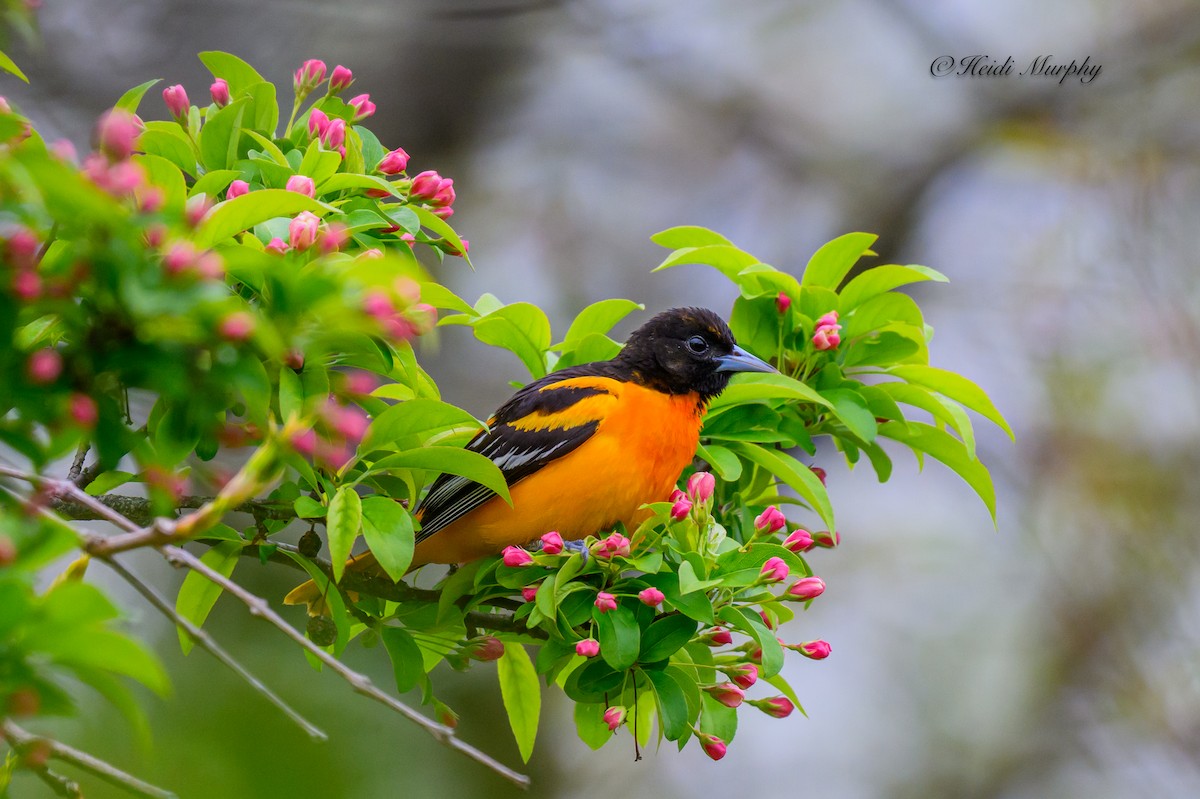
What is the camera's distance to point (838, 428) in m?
3.41

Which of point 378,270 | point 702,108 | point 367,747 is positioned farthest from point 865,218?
point 378,270

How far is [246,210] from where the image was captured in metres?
2.13

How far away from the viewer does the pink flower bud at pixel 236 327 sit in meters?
1.38

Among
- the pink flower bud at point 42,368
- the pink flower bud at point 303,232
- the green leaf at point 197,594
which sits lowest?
the green leaf at point 197,594

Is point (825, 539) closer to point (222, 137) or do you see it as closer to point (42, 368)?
point (222, 137)

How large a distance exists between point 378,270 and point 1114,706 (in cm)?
837

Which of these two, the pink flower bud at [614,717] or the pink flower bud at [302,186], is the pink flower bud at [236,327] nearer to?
the pink flower bud at [302,186]

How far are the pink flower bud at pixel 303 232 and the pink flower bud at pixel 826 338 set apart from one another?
59.9 inches

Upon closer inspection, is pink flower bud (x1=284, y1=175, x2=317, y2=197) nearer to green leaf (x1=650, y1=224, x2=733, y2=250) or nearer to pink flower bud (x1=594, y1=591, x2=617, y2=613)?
pink flower bud (x1=594, y1=591, x2=617, y2=613)

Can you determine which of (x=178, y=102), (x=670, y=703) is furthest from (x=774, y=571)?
(x=178, y=102)

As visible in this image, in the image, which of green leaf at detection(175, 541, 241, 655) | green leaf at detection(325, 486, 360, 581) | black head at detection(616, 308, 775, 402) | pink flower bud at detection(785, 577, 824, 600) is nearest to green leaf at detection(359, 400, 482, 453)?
green leaf at detection(325, 486, 360, 581)

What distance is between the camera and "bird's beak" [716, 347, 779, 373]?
3.53 m

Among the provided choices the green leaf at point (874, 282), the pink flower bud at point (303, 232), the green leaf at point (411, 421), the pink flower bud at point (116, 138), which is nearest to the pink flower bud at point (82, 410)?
the pink flower bud at point (116, 138)

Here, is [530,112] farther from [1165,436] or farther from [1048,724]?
[1048,724]
